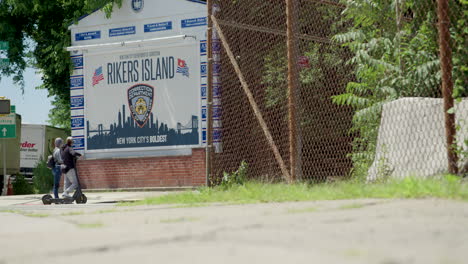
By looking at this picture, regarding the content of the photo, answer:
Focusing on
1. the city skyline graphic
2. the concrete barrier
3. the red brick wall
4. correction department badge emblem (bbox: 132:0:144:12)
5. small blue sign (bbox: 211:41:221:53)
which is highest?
correction department badge emblem (bbox: 132:0:144:12)

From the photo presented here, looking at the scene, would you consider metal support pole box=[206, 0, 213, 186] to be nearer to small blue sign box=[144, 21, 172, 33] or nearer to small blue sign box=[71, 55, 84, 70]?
small blue sign box=[144, 21, 172, 33]

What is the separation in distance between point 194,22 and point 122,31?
8.21 feet

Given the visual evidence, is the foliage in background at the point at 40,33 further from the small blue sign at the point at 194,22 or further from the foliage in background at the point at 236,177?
the foliage in background at the point at 236,177

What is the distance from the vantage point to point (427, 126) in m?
7.49

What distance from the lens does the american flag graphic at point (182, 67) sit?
1997 centimetres

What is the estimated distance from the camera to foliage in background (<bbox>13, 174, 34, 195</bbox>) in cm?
2691

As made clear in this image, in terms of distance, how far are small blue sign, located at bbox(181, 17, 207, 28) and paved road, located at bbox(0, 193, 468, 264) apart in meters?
14.8

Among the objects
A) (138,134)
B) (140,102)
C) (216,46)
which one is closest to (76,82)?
(140,102)

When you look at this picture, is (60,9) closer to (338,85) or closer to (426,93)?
(338,85)

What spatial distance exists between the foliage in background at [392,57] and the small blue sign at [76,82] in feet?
41.5

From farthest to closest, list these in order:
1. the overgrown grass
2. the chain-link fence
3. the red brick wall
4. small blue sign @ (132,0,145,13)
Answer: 1. small blue sign @ (132,0,145,13)
2. the red brick wall
3. the chain-link fence
4. the overgrown grass

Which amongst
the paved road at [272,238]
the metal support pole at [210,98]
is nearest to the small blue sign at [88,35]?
the metal support pole at [210,98]

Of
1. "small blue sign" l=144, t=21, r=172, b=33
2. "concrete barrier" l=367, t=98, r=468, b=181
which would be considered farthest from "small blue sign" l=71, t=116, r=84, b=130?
"concrete barrier" l=367, t=98, r=468, b=181

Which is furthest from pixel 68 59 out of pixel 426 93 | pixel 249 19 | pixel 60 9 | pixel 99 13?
pixel 426 93
